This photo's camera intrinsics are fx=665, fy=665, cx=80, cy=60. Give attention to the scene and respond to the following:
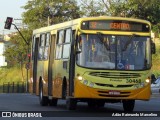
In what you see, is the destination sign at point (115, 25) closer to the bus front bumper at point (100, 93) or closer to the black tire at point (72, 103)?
the bus front bumper at point (100, 93)

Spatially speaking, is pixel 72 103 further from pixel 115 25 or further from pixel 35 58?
pixel 35 58

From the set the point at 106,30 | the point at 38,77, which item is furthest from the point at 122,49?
the point at 38,77

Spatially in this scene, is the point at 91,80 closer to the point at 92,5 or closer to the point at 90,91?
the point at 90,91

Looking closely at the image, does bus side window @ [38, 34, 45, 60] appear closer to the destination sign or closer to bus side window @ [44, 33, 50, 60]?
bus side window @ [44, 33, 50, 60]

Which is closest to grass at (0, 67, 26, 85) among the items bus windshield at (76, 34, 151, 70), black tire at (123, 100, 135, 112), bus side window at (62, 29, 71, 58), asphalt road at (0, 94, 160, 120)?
asphalt road at (0, 94, 160, 120)

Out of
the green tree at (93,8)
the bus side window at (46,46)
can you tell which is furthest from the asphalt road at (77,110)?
the green tree at (93,8)

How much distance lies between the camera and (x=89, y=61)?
22.2 meters

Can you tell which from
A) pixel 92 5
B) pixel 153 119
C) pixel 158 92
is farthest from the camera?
pixel 92 5

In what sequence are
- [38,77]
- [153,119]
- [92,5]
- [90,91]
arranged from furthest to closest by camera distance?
[92,5] → [38,77] → [90,91] → [153,119]

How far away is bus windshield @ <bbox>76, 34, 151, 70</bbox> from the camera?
22.2m

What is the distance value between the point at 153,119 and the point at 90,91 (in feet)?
11.4

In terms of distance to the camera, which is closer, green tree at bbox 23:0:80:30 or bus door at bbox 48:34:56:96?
bus door at bbox 48:34:56:96

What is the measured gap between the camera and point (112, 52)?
880 inches

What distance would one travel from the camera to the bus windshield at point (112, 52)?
22.2 metres
